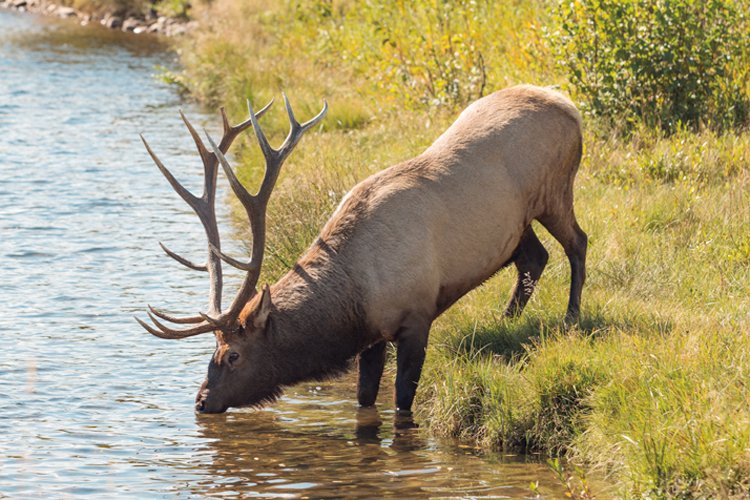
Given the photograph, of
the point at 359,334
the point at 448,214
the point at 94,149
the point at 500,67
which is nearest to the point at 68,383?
the point at 359,334

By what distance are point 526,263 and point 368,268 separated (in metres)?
1.61

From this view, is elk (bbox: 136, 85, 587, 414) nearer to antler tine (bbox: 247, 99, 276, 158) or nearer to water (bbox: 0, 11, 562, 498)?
antler tine (bbox: 247, 99, 276, 158)

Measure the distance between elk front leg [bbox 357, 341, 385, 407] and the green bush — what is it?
462 centimetres

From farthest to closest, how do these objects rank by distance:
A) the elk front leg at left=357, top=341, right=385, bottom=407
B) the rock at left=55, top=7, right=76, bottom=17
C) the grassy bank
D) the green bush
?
the rock at left=55, top=7, right=76, bottom=17, the green bush, the elk front leg at left=357, top=341, right=385, bottom=407, the grassy bank

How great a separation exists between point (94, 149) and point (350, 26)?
438 cm

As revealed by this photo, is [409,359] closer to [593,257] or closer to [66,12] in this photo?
[593,257]

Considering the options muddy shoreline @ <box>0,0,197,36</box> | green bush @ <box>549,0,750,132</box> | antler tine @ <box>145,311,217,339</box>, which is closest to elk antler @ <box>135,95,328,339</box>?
antler tine @ <box>145,311,217,339</box>

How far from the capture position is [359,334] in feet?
23.1

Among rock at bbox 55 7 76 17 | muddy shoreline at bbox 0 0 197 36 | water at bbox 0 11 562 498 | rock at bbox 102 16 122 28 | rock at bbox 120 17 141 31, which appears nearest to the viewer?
water at bbox 0 11 562 498

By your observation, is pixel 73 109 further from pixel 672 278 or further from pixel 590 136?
pixel 672 278

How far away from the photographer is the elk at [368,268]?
22.8 feet

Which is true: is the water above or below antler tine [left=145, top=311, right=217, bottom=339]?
below

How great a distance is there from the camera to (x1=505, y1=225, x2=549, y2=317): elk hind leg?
7.97 meters

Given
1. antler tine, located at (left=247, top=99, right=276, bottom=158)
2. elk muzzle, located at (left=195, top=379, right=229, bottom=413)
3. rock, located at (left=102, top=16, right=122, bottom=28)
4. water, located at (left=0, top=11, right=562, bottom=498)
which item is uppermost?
antler tine, located at (left=247, top=99, right=276, bottom=158)
